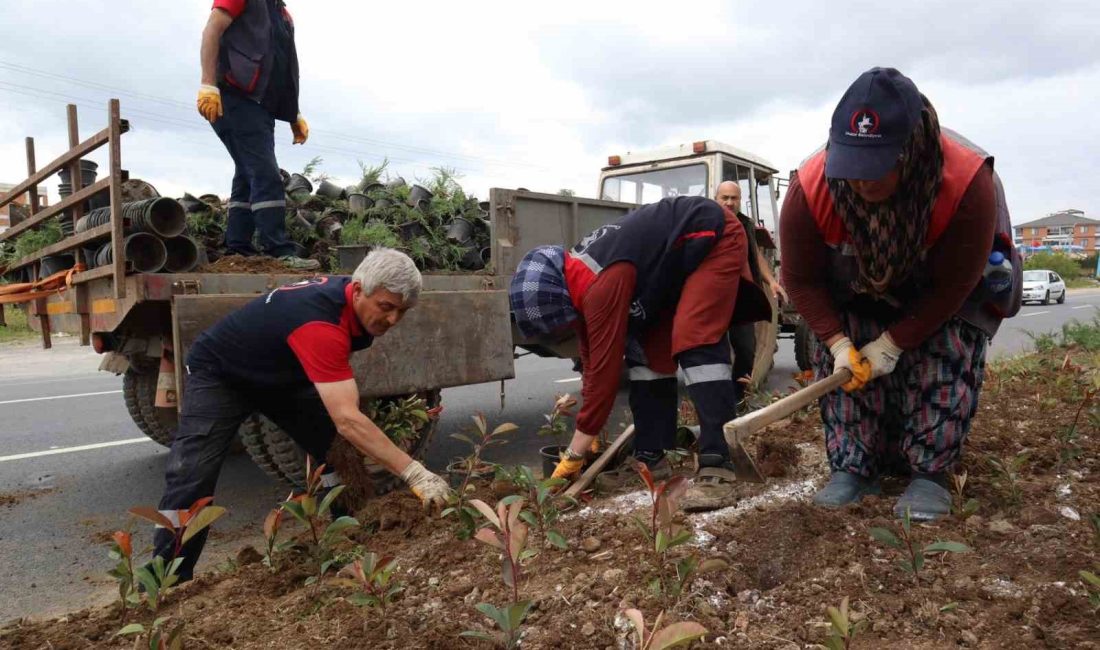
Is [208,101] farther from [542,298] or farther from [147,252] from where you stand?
[542,298]

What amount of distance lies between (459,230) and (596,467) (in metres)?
2.77

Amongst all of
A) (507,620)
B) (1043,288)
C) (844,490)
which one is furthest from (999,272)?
(1043,288)

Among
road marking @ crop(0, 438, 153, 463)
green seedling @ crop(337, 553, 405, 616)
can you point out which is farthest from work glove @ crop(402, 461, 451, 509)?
road marking @ crop(0, 438, 153, 463)

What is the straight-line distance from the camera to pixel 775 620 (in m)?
1.84

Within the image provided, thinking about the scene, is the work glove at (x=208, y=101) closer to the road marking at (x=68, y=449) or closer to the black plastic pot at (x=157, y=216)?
the black plastic pot at (x=157, y=216)

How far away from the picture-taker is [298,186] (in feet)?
18.3

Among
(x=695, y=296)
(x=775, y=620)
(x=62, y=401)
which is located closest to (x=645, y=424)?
(x=695, y=296)

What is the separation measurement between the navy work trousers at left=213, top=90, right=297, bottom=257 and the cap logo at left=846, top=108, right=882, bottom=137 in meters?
3.19

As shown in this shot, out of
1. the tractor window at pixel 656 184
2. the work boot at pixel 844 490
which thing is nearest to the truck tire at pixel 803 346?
the tractor window at pixel 656 184

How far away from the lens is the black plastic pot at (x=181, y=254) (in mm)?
3660

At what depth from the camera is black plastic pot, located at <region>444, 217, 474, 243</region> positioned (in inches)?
215

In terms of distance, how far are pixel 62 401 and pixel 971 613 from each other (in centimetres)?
824

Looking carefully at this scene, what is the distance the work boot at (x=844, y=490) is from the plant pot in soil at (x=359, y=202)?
376 cm

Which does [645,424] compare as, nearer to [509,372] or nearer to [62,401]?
[509,372]
